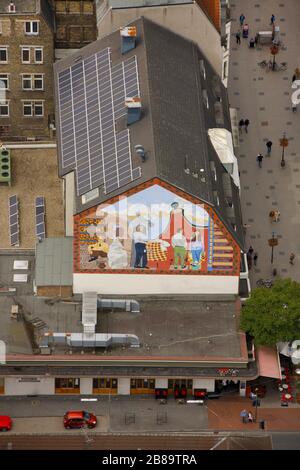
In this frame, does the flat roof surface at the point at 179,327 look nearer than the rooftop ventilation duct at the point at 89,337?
No

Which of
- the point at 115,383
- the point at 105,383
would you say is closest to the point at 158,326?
the point at 115,383

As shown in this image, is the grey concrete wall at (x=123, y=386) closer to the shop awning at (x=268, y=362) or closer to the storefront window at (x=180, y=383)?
the storefront window at (x=180, y=383)

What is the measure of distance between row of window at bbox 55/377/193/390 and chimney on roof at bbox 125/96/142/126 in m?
28.4

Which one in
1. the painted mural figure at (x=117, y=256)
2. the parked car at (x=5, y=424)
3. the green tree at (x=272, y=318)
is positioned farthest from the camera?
the painted mural figure at (x=117, y=256)

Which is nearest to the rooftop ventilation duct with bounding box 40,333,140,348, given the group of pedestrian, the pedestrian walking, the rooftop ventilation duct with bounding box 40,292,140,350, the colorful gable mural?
the rooftop ventilation duct with bounding box 40,292,140,350

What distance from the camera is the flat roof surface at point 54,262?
7672 inches

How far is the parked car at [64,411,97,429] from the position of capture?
618 feet

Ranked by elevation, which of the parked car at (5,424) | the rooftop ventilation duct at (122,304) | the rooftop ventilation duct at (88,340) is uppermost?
the rooftop ventilation duct at (122,304)

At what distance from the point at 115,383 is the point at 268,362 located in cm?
1690

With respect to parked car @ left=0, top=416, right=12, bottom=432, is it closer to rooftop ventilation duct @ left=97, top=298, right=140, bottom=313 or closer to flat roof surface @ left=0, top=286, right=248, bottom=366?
flat roof surface @ left=0, top=286, right=248, bottom=366

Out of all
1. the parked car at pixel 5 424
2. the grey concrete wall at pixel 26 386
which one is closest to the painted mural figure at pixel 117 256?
Result: the grey concrete wall at pixel 26 386

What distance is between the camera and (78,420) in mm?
188625

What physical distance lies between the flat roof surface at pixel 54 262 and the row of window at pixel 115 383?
10785 millimetres
